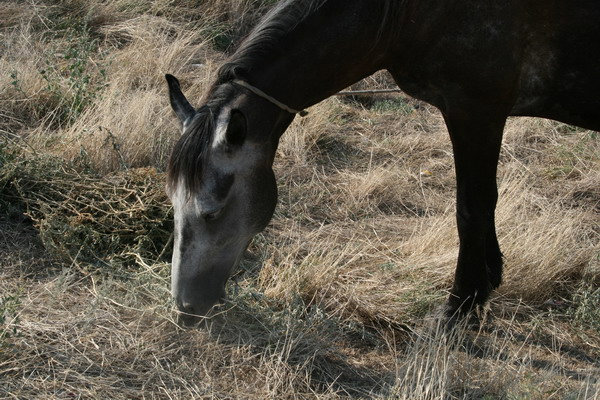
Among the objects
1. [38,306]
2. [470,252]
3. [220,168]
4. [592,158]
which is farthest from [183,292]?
[592,158]

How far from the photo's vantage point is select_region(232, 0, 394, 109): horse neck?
125 inches

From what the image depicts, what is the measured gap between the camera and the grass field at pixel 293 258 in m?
3.22

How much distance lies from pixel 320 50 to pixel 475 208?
106 centimetres

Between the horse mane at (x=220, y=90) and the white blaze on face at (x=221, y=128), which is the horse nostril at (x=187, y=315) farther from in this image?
the white blaze on face at (x=221, y=128)

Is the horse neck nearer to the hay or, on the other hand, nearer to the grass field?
the grass field

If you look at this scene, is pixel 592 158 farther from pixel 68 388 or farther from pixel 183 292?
pixel 68 388

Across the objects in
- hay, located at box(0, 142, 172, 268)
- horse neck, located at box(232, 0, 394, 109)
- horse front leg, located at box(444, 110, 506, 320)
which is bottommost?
hay, located at box(0, 142, 172, 268)

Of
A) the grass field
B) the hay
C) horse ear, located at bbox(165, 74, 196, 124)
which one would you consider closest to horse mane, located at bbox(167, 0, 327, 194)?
horse ear, located at bbox(165, 74, 196, 124)

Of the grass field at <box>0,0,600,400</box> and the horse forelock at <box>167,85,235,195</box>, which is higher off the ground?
the horse forelock at <box>167,85,235,195</box>

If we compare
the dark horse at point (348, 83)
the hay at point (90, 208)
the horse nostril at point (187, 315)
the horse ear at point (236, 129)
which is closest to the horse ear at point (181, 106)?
the dark horse at point (348, 83)

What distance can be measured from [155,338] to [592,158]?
3644mm

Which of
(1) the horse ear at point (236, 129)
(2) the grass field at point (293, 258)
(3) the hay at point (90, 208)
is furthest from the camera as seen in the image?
(3) the hay at point (90, 208)

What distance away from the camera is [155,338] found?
3.39 meters

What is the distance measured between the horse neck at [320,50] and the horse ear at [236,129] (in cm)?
23
